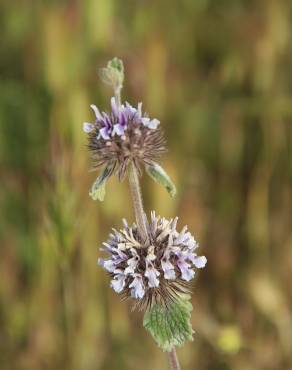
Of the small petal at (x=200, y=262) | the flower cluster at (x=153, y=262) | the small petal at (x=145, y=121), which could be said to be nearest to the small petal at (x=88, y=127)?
the small petal at (x=145, y=121)

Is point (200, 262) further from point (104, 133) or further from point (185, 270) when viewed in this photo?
point (104, 133)

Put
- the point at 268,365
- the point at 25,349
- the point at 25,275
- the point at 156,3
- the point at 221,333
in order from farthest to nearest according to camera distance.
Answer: the point at 156,3 < the point at 25,275 < the point at 25,349 < the point at 268,365 < the point at 221,333

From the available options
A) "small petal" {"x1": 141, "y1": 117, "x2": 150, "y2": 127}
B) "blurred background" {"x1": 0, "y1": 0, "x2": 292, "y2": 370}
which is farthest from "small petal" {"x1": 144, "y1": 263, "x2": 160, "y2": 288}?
"blurred background" {"x1": 0, "y1": 0, "x2": 292, "y2": 370}

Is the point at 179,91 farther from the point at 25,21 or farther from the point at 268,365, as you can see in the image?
the point at 268,365

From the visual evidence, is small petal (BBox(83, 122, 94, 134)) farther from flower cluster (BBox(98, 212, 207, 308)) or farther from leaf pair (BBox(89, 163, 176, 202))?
flower cluster (BBox(98, 212, 207, 308))

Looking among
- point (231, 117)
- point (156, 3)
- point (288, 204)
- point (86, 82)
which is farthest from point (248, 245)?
point (156, 3)

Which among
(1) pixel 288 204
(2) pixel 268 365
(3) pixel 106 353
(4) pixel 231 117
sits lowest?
(2) pixel 268 365

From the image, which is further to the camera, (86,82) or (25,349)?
(86,82)
